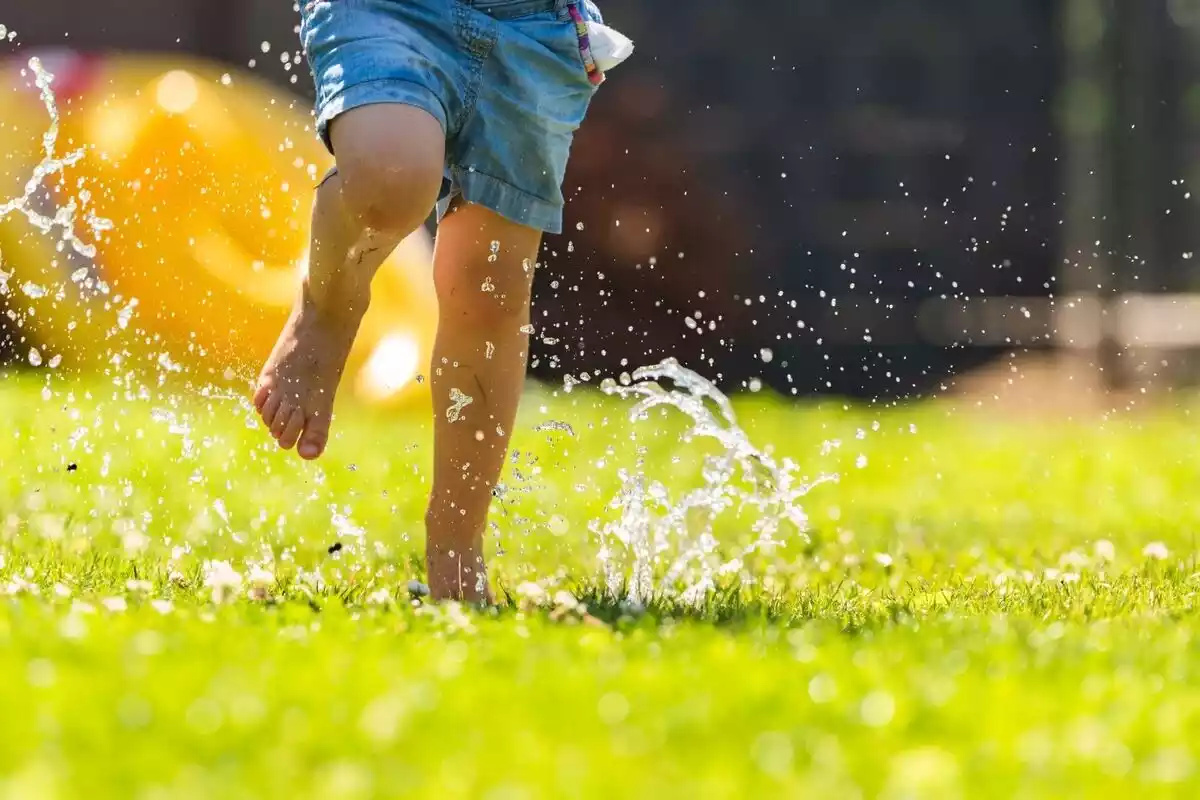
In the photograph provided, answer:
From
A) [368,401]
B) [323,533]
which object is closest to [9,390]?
[368,401]

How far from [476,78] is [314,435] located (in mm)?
594

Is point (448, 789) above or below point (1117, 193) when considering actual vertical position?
below

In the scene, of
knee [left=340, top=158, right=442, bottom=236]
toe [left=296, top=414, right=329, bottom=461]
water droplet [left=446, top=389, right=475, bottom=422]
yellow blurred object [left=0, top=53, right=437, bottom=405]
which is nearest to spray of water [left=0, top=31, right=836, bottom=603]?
water droplet [left=446, top=389, right=475, bottom=422]

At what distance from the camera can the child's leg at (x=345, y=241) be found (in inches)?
102

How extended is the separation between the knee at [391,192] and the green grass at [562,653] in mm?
545

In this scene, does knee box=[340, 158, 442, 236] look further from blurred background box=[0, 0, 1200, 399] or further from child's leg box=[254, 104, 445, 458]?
blurred background box=[0, 0, 1200, 399]

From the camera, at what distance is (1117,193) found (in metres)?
8.02

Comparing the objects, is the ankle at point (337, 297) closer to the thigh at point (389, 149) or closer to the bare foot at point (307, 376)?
the bare foot at point (307, 376)

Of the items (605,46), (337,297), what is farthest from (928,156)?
(337,297)

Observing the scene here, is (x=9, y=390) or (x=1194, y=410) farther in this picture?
(x=1194, y=410)

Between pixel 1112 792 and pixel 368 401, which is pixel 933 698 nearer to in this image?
pixel 1112 792

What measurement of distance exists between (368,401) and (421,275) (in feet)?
2.07

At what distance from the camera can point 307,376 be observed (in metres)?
2.79

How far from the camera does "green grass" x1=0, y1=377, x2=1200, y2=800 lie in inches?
61.7
